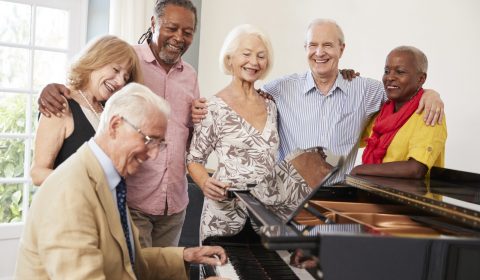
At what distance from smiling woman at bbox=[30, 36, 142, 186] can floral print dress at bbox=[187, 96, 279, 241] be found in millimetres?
414

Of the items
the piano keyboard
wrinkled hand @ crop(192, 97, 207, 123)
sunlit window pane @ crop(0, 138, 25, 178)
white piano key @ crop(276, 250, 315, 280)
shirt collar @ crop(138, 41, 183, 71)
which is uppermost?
shirt collar @ crop(138, 41, 183, 71)

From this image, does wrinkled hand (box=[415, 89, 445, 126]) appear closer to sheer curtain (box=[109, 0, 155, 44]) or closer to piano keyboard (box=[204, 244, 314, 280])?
piano keyboard (box=[204, 244, 314, 280])

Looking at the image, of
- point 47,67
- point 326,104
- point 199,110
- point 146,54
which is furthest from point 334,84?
point 47,67

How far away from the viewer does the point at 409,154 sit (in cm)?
211

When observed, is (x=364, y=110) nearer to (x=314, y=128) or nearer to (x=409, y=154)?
(x=314, y=128)

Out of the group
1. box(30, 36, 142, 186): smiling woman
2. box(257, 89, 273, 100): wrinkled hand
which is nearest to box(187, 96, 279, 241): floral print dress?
box(257, 89, 273, 100): wrinkled hand

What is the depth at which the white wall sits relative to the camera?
9.17ft

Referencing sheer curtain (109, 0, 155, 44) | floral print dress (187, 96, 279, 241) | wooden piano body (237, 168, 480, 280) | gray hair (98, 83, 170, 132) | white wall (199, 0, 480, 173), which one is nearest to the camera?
wooden piano body (237, 168, 480, 280)

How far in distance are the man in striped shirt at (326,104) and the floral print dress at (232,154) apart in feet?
0.77

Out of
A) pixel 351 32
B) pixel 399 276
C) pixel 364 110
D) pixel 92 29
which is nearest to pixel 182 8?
pixel 364 110

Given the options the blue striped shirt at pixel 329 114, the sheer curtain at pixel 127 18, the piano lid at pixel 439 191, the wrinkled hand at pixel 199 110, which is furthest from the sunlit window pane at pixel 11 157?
the piano lid at pixel 439 191

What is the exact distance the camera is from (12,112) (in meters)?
4.12

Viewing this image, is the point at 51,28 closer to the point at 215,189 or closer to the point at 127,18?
the point at 127,18

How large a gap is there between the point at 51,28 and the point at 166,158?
2286 mm
